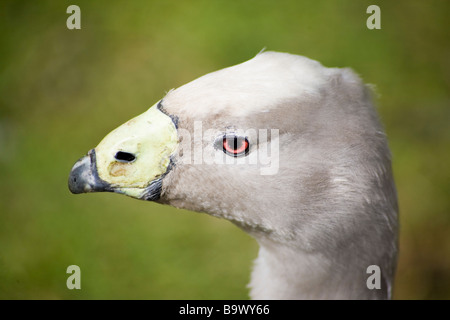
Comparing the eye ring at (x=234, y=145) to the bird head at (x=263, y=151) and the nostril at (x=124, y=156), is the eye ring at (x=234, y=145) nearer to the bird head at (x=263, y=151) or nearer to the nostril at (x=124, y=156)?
the bird head at (x=263, y=151)

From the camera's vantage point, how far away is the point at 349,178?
4.78ft

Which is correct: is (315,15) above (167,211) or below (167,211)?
above

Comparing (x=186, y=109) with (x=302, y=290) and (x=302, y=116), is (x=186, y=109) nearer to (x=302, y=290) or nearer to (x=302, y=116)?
(x=302, y=116)

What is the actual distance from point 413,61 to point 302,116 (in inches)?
99.2

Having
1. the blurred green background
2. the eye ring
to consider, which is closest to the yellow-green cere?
the eye ring

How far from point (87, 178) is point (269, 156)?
523mm

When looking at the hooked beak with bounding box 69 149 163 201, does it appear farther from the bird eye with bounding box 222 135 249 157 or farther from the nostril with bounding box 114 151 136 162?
the bird eye with bounding box 222 135 249 157

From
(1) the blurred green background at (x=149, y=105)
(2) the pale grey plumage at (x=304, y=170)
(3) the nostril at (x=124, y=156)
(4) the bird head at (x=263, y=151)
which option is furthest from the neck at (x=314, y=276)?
(1) the blurred green background at (x=149, y=105)

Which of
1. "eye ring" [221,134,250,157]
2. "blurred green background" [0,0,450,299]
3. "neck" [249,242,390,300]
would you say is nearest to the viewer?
"eye ring" [221,134,250,157]

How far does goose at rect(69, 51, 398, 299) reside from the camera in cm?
140

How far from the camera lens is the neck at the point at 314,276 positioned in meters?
1.59

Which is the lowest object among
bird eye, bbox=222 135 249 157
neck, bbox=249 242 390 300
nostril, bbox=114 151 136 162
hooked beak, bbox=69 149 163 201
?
neck, bbox=249 242 390 300

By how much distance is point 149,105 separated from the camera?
3.46 m

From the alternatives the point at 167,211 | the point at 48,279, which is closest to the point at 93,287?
the point at 48,279
